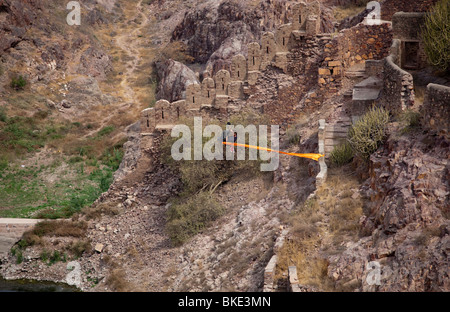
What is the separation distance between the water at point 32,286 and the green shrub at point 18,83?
1974 cm

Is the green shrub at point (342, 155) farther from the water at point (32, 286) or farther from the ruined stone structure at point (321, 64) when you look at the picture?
the water at point (32, 286)

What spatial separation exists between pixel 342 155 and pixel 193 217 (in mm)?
5465

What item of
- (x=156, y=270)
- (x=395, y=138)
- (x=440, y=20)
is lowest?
(x=156, y=270)

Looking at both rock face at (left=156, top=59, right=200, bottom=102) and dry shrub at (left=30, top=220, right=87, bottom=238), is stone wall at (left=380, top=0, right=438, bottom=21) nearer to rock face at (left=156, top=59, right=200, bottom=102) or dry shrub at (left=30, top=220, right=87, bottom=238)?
rock face at (left=156, top=59, right=200, bottom=102)

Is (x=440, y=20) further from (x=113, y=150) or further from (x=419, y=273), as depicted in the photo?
(x=113, y=150)

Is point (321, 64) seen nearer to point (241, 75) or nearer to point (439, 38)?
point (241, 75)

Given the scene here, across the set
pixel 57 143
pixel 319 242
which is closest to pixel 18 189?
pixel 57 143

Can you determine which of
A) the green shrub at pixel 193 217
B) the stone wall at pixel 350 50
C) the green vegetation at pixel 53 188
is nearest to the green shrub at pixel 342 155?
the stone wall at pixel 350 50

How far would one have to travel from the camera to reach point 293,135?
19.2 meters

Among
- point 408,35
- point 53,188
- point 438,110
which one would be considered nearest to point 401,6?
point 408,35

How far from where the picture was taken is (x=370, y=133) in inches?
599

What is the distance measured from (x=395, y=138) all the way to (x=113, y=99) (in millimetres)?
27137

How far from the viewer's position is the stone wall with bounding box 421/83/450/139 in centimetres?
1273

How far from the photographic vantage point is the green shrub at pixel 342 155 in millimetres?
16328
